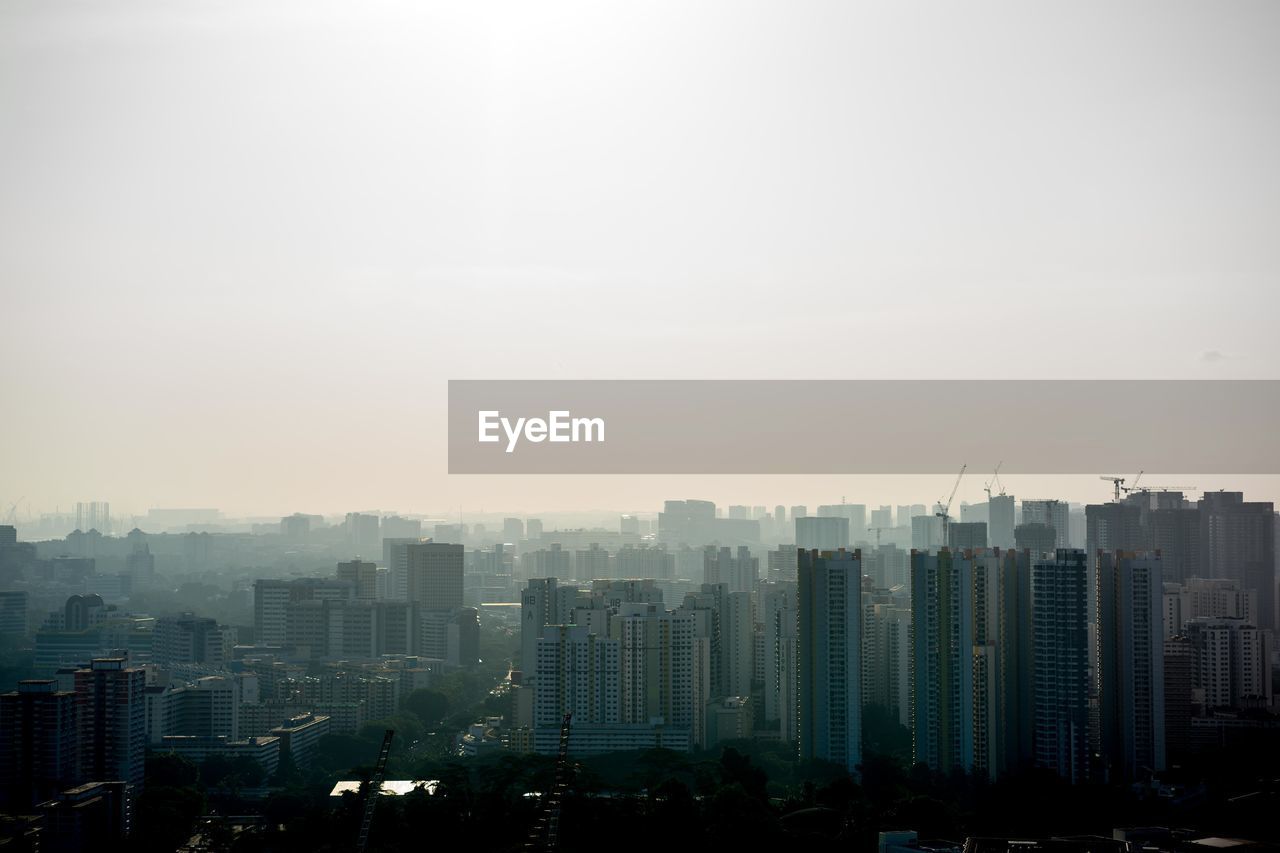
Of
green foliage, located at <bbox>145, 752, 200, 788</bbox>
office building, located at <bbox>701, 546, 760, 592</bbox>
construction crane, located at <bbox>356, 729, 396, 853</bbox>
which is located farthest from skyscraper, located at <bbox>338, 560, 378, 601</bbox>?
construction crane, located at <bbox>356, 729, 396, 853</bbox>

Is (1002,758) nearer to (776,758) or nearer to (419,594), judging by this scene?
(776,758)

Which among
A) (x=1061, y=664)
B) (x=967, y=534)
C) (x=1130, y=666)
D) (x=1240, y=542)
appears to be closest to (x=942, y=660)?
(x=1061, y=664)

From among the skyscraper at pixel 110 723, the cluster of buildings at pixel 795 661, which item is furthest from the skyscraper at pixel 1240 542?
the skyscraper at pixel 110 723

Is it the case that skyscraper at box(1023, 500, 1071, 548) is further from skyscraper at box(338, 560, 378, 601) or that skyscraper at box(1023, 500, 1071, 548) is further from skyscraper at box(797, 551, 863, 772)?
skyscraper at box(338, 560, 378, 601)

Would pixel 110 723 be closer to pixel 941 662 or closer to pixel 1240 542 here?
pixel 941 662

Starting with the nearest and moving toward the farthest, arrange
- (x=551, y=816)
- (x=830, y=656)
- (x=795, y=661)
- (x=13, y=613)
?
(x=551, y=816) → (x=830, y=656) → (x=795, y=661) → (x=13, y=613)

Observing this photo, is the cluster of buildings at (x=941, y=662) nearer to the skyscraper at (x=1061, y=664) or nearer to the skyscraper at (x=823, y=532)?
the skyscraper at (x=1061, y=664)

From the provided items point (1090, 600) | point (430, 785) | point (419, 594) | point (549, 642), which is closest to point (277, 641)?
point (419, 594)
